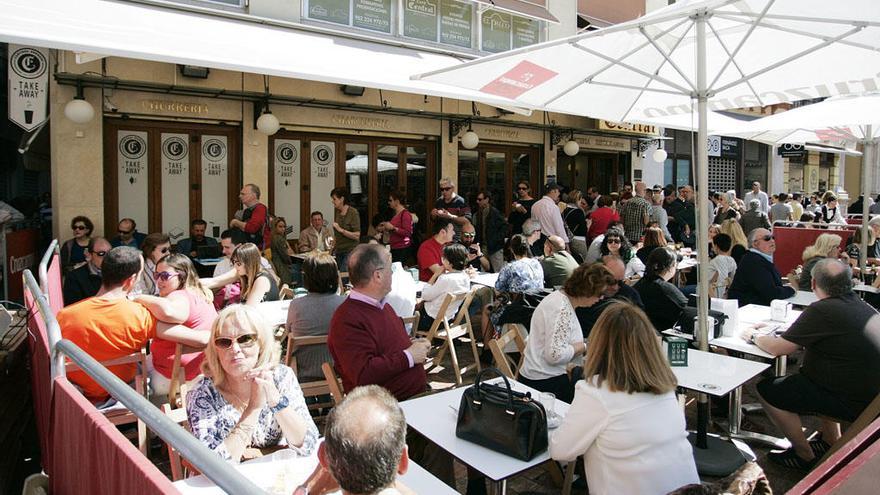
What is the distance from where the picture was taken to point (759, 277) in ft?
19.9

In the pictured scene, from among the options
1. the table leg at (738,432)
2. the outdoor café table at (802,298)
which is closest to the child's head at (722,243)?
the outdoor café table at (802,298)

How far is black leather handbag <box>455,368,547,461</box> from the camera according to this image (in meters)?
2.63

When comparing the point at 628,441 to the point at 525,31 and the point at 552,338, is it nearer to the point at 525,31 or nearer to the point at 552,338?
the point at 552,338

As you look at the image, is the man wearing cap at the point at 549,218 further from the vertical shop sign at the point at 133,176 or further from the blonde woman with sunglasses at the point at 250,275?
the vertical shop sign at the point at 133,176

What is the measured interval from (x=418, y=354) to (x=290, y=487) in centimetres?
129

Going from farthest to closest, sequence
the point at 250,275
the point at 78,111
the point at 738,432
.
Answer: the point at 78,111, the point at 250,275, the point at 738,432

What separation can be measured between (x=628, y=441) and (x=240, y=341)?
68.3 inches

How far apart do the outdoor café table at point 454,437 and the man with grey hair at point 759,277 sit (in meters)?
3.73

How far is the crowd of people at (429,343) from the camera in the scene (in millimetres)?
2561

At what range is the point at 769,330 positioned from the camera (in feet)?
15.4

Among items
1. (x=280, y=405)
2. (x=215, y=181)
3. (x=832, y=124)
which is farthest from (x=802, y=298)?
(x=215, y=181)

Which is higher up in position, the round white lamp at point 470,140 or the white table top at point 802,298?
the round white lamp at point 470,140

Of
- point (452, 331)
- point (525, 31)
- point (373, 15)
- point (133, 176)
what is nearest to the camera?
point (452, 331)

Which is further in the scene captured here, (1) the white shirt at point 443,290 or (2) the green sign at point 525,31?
(2) the green sign at point 525,31
